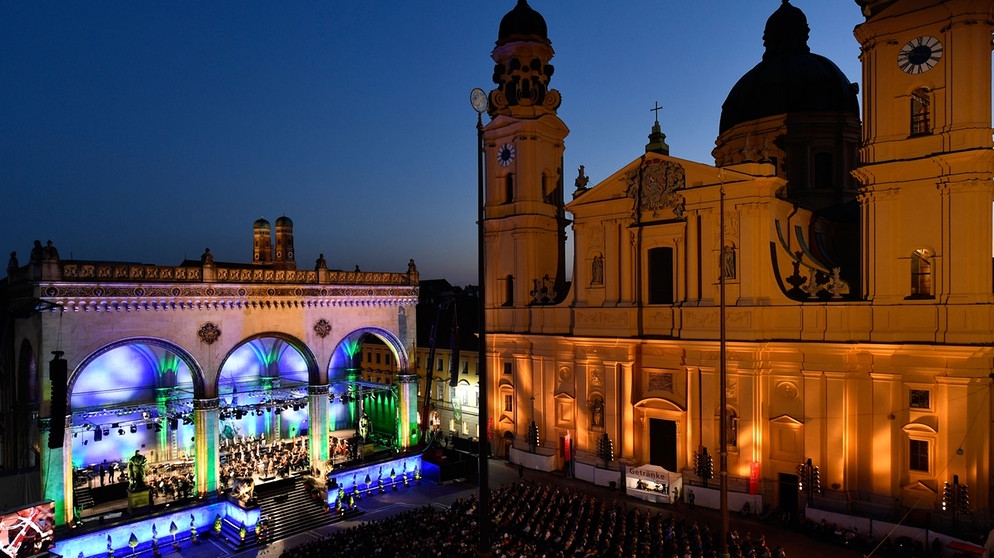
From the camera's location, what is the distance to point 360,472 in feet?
101

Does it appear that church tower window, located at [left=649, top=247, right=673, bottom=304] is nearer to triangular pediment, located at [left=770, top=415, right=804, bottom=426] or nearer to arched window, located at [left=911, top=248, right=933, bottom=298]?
triangular pediment, located at [left=770, top=415, right=804, bottom=426]

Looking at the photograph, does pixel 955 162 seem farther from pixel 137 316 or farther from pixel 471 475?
pixel 137 316

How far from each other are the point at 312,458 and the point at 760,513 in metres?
20.7

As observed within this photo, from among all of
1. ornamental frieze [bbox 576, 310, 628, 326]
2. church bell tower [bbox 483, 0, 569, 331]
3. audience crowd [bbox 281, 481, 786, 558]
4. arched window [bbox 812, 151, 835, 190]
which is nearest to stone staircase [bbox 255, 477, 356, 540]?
audience crowd [bbox 281, 481, 786, 558]

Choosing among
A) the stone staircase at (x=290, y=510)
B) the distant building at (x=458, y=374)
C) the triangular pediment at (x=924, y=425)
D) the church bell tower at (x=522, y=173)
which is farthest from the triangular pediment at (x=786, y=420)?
the stone staircase at (x=290, y=510)

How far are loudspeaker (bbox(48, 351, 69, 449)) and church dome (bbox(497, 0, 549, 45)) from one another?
26576 millimetres

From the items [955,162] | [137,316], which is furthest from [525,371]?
[955,162]

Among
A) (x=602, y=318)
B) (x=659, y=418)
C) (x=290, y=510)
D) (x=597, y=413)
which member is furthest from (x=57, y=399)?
(x=659, y=418)

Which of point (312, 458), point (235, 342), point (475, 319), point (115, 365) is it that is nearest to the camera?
point (235, 342)

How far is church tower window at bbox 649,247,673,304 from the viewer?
29.3 meters

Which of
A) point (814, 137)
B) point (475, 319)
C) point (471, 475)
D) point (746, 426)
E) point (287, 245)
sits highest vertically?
point (814, 137)

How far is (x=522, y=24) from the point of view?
34.5 metres

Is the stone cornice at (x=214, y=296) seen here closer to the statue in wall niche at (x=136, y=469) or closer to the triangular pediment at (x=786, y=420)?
the statue in wall niche at (x=136, y=469)

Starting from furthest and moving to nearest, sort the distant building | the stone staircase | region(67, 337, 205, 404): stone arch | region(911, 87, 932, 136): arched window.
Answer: the distant building → the stone staircase → region(67, 337, 205, 404): stone arch → region(911, 87, 932, 136): arched window
